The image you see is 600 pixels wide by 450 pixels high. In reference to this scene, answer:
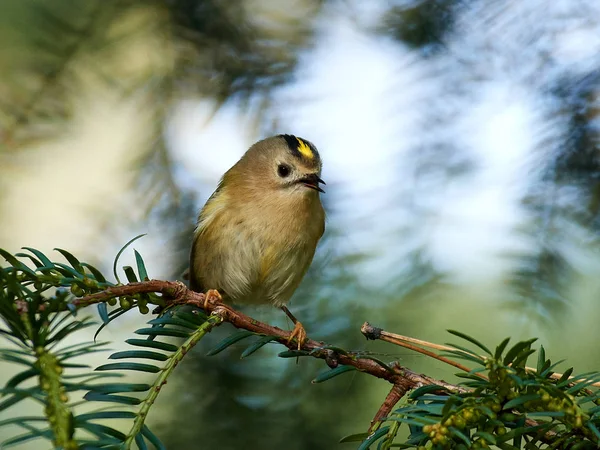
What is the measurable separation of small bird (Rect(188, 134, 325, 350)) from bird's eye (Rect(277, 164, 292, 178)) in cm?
5

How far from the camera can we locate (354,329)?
4.76 feet

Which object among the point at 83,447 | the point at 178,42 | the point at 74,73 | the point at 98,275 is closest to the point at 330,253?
the point at 178,42

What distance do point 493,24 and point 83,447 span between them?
56.6 inches

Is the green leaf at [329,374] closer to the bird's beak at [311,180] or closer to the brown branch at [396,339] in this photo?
the brown branch at [396,339]

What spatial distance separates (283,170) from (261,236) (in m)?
0.30

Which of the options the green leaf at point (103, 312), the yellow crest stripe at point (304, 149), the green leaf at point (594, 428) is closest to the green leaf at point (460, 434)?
the green leaf at point (594, 428)

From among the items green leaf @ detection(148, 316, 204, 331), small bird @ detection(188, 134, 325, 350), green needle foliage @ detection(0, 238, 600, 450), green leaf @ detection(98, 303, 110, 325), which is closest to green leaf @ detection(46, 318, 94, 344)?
green needle foliage @ detection(0, 238, 600, 450)

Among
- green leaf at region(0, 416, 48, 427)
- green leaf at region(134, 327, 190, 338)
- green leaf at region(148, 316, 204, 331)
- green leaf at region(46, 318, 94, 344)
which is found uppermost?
green leaf at region(148, 316, 204, 331)

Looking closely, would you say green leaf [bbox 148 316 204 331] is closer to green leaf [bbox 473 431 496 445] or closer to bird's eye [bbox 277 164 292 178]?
green leaf [bbox 473 431 496 445]

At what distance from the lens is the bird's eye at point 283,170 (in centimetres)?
205

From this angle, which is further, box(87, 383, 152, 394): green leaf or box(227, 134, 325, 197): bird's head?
box(227, 134, 325, 197): bird's head

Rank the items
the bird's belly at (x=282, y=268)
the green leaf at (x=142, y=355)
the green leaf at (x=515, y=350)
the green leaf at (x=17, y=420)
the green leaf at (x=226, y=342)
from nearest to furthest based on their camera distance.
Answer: the green leaf at (x=17, y=420) → the green leaf at (x=515, y=350) → the green leaf at (x=142, y=355) → the green leaf at (x=226, y=342) → the bird's belly at (x=282, y=268)

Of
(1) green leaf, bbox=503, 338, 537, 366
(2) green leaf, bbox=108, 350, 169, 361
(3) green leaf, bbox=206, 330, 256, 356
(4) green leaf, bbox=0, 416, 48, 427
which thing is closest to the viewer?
(4) green leaf, bbox=0, 416, 48, 427

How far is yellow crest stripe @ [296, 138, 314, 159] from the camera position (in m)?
1.98
